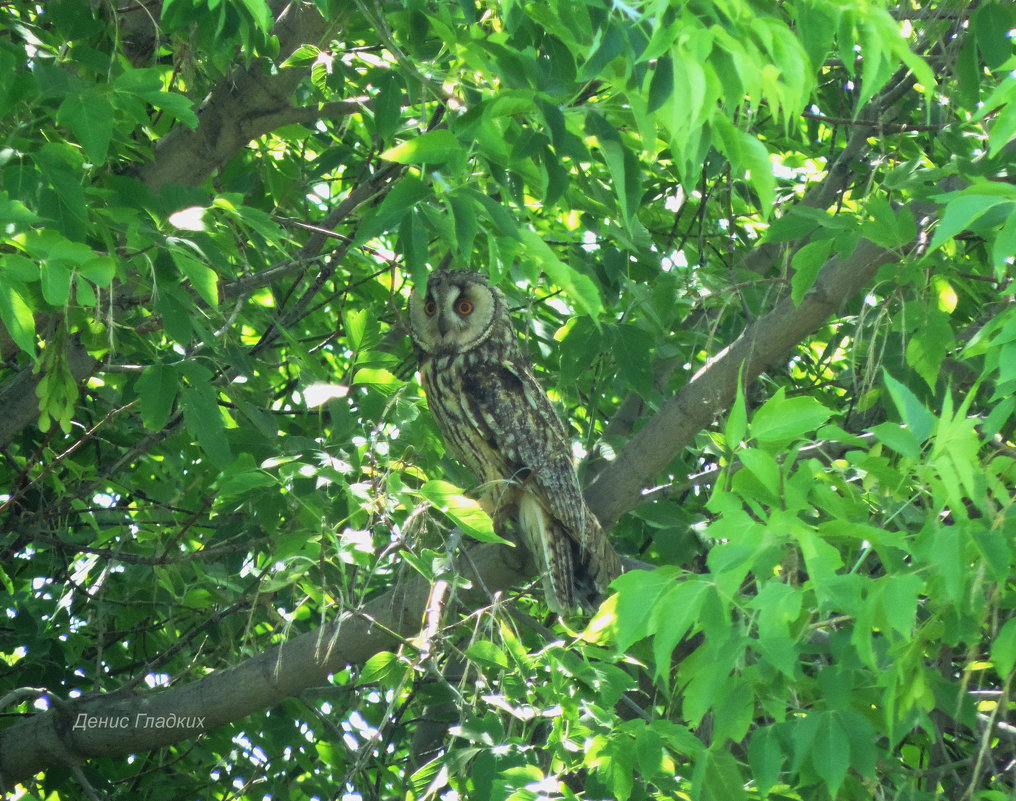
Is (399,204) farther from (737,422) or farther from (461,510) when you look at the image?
(737,422)

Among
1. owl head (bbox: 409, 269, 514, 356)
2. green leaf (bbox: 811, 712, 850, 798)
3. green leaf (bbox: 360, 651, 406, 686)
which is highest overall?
owl head (bbox: 409, 269, 514, 356)

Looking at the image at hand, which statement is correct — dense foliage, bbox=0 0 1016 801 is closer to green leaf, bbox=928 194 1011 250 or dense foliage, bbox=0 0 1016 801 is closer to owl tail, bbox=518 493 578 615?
green leaf, bbox=928 194 1011 250

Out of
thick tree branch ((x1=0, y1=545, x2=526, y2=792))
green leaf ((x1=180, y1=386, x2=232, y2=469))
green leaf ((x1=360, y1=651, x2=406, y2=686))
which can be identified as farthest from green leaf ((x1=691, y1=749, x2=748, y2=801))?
green leaf ((x1=180, y1=386, x2=232, y2=469))

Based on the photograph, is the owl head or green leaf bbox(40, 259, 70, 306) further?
the owl head

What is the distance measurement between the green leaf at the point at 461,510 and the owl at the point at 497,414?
1512 millimetres

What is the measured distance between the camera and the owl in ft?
11.5

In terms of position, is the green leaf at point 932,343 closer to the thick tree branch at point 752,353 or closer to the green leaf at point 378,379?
the thick tree branch at point 752,353

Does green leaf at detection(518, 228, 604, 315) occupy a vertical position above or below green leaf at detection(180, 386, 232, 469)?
below

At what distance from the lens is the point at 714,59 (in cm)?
162

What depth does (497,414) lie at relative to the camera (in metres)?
3.71

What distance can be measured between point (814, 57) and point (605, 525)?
5.53ft

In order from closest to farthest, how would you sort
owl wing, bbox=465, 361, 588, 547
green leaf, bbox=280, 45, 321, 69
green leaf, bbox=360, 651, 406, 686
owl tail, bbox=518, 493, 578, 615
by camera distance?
green leaf, bbox=360, 651, 406, 686 → green leaf, bbox=280, 45, 321, 69 → owl tail, bbox=518, 493, 578, 615 → owl wing, bbox=465, 361, 588, 547

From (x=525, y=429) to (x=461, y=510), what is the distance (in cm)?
175

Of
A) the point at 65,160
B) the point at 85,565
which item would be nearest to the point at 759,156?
the point at 65,160
